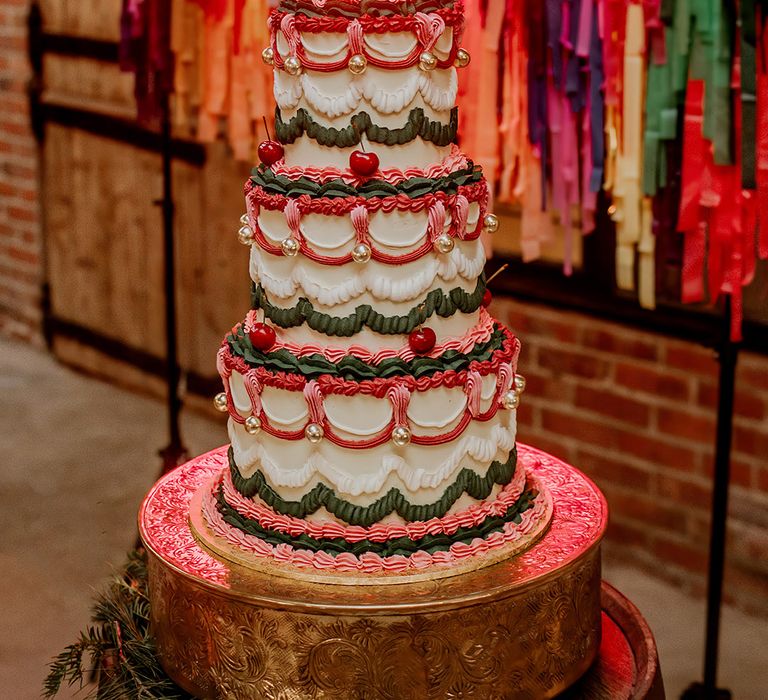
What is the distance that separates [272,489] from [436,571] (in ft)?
0.79

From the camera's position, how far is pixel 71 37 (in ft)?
13.8

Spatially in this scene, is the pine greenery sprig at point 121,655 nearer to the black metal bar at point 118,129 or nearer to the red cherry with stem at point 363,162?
the red cherry with stem at point 363,162

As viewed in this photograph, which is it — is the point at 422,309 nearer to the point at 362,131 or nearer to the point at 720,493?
the point at 362,131

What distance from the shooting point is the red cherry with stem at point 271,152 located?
156 cm

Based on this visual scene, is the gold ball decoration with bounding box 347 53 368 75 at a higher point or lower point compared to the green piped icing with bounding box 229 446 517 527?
higher

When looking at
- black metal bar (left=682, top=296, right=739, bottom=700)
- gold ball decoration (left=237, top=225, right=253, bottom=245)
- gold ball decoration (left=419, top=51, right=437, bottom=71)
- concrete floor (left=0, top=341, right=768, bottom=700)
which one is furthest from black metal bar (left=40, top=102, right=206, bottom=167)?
gold ball decoration (left=419, top=51, right=437, bottom=71)

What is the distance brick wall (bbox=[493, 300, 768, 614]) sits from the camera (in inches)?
112

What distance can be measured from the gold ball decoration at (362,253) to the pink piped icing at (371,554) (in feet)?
1.18

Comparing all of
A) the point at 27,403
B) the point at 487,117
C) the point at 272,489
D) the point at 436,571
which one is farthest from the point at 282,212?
the point at 27,403

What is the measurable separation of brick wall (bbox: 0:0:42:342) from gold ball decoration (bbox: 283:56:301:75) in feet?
10.4

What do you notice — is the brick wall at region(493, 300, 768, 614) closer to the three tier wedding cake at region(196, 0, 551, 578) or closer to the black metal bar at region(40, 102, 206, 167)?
the black metal bar at region(40, 102, 206, 167)

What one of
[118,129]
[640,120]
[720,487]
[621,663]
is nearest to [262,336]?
[621,663]

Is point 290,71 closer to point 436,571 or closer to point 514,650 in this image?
point 436,571

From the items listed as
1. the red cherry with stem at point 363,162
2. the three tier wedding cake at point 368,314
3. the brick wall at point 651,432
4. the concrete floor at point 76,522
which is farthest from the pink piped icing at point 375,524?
the brick wall at point 651,432
